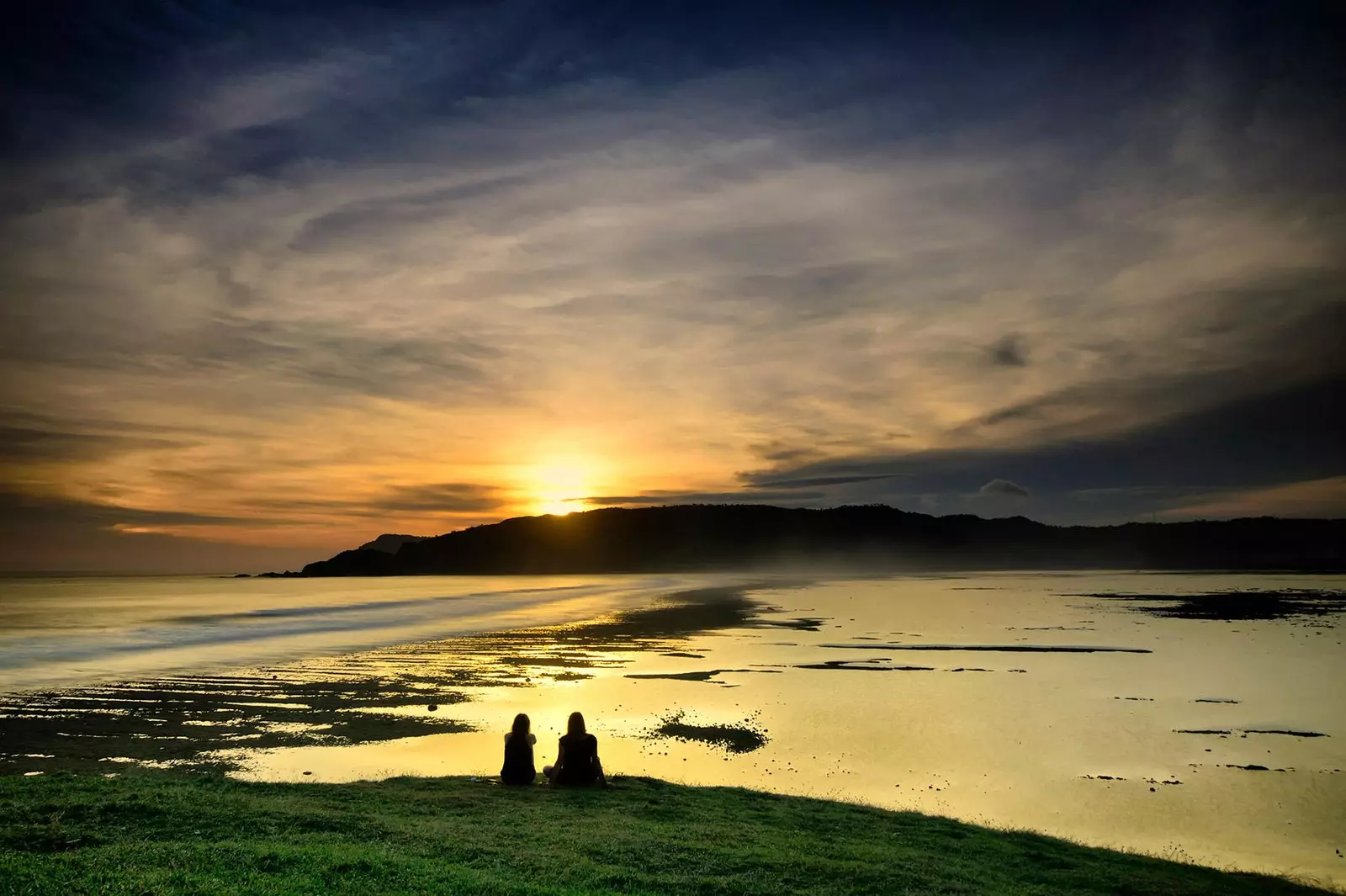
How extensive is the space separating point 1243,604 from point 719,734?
66.6 m

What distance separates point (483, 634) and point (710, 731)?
112ft

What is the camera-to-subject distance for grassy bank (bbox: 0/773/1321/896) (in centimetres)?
1028

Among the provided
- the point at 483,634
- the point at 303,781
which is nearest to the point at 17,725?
the point at 303,781

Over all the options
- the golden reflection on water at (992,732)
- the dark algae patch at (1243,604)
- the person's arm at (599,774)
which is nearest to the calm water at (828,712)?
the golden reflection on water at (992,732)

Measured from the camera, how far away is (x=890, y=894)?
1102 cm

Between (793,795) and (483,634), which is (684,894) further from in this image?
(483,634)

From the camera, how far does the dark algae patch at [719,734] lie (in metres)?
21.6

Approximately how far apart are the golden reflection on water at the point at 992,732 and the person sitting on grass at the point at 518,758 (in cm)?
215

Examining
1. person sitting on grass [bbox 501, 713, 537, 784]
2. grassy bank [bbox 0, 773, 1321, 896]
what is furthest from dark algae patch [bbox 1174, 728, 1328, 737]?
person sitting on grass [bbox 501, 713, 537, 784]

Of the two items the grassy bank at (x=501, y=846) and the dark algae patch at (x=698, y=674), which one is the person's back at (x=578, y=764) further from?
the dark algae patch at (x=698, y=674)

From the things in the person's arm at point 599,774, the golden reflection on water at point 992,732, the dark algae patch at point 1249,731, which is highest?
the person's arm at point 599,774

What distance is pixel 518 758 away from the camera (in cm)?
1645

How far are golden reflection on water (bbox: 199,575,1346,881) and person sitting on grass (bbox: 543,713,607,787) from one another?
103 inches

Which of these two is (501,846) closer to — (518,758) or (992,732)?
(518,758)
